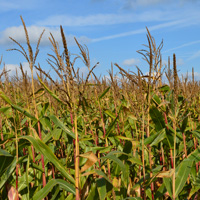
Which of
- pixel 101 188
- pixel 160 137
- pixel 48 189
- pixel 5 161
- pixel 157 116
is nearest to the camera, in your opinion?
pixel 101 188

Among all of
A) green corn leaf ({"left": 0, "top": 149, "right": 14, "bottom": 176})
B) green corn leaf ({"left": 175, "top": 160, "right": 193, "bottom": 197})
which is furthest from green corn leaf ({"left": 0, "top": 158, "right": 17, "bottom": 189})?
green corn leaf ({"left": 175, "top": 160, "right": 193, "bottom": 197})

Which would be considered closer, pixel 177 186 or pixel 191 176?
pixel 177 186

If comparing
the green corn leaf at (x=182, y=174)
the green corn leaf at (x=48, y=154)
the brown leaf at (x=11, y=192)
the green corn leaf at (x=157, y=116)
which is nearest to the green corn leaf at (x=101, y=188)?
the green corn leaf at (x=48, y=154)

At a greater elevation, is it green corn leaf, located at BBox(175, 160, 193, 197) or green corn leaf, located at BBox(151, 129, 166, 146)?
green corn leaf, located at BBox(151, 129, 166, 146)

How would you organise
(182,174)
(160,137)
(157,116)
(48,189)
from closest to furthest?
(48,189) → (182,174) → (160,137) → (157,116)

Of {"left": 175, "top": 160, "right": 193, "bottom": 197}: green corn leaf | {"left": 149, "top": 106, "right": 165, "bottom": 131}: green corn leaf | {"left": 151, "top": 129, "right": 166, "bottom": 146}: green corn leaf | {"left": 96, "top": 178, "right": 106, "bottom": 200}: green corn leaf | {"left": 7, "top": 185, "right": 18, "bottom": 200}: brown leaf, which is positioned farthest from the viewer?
{"left": 149, "top": 106, "right": 165, "bottom": 131}: green corn leaf

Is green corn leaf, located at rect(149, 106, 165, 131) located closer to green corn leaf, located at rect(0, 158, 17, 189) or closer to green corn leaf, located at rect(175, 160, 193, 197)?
green corn leaf, located at rect(175, 160, 193, 197)

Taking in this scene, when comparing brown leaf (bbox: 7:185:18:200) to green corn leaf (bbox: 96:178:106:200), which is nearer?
green corn leaf (bbox: 96:178:106:200)

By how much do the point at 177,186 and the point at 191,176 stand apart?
664mm

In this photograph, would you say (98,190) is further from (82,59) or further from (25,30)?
(82,59)

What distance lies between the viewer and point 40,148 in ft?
7.11

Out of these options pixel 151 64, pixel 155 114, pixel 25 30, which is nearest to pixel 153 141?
pixel 155 114

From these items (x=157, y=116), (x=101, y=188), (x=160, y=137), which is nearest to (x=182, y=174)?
(x=160, y=137)

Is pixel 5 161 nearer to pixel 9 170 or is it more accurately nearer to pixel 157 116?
pixel 9 170
